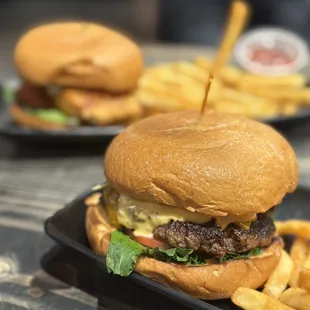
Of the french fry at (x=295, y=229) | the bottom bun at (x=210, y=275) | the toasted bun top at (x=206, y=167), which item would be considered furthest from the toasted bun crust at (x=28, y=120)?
the french fry at (x=295, y=229)

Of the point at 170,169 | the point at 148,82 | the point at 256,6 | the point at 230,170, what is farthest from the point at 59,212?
the point at 256,6

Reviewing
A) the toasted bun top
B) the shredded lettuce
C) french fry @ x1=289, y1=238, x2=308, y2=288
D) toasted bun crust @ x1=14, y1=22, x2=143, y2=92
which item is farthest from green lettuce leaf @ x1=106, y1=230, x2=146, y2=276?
toasted bun crust @ x1=14, y1=22, x2=143, y2=92

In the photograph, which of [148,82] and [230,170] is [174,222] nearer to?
[230,170]

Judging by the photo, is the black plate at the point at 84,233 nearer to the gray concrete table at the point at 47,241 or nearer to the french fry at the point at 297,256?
the gray concrete table at the point at 47,241

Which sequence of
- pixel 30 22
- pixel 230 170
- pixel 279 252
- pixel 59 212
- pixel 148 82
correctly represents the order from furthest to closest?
pixel 30 22 < pixel 148 82 < pixel 59 212 < pixel 279 252 < pixel 230 170

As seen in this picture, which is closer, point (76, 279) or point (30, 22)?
point (76, 279)

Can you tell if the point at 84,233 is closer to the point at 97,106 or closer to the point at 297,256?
the point at 297,256

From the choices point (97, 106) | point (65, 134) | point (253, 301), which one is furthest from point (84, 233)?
point (97, 106)
